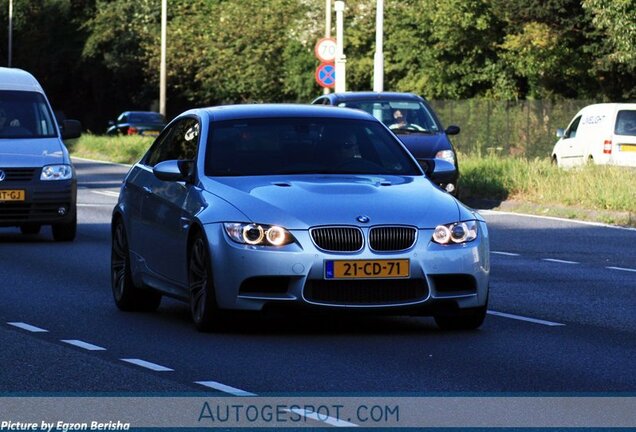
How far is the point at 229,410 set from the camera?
8.73m

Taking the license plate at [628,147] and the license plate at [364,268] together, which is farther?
the license plate at [628,147]

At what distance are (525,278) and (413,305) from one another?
5.37m

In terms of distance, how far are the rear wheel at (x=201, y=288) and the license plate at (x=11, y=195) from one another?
29.2ft

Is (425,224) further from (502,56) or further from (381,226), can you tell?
(502,56)

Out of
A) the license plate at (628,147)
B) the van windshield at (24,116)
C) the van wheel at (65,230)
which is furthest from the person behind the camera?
the license plate at (628,147)

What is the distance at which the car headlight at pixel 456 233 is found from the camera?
1174 centimetres

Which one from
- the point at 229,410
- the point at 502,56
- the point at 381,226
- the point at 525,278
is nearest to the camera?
the point at 229,410

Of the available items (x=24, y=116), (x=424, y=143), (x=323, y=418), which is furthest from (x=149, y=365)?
(x=424, y=143)

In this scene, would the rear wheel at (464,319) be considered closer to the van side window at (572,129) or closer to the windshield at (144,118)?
the van side window at (572,129)

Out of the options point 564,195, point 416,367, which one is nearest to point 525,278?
point 416,367

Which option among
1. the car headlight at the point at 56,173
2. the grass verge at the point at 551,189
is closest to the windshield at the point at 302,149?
the car headlight at the point at 56,173

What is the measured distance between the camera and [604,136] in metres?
35.5

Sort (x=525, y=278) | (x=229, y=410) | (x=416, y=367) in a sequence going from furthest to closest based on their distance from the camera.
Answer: (x=525, y=278), (x=416, y=367), (x=229, y=410)

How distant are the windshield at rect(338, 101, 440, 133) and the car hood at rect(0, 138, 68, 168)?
315 inches
